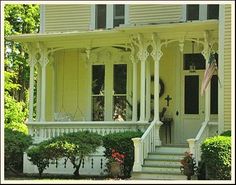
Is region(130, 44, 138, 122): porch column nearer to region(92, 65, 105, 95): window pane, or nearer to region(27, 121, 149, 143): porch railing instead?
region(27, 121, 149, 143): porch railing

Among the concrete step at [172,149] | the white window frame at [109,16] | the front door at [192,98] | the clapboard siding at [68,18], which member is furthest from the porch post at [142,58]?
the clapboard siding at [68,18]

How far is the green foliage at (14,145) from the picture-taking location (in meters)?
15.3

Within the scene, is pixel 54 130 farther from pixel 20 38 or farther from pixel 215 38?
pixel 215 38

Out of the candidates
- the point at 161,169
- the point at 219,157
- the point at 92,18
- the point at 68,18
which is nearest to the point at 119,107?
the point at 92,18

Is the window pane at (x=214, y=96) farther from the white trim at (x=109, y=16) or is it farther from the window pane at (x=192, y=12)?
the white trim at (x=109, y=16)

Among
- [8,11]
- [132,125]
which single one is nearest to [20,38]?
[132,125]

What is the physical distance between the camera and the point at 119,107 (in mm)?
19141

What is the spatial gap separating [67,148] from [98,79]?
538 centimetres

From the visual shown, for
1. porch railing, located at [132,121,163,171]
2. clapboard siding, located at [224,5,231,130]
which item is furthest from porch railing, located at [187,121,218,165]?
porch railing, located at [132,121,163,171]

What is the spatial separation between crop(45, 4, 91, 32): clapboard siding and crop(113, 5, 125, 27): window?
102 centimetres

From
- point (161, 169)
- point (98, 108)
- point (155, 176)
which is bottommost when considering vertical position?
point (155, 176)

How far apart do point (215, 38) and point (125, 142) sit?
4.07 metres

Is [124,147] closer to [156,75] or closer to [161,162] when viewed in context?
[161,162]

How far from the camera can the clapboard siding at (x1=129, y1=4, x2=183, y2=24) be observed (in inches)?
729
